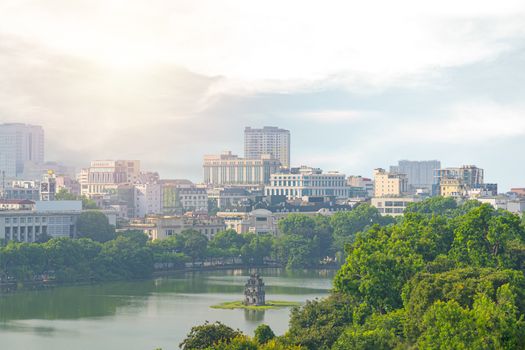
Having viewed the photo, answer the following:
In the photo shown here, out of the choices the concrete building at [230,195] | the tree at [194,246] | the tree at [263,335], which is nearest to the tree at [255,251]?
the tree at [194,246]

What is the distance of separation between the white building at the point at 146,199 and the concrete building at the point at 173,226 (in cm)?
4212

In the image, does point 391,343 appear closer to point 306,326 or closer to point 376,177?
point 306,326

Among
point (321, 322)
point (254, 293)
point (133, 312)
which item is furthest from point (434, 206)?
point (321, 322)

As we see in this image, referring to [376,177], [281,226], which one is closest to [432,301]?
[281,226]

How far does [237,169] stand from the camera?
180 meters

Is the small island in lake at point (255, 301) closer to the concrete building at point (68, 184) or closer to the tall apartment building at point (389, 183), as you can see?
the tall apartment building at point (389, 183)

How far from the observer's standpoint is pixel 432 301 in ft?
120

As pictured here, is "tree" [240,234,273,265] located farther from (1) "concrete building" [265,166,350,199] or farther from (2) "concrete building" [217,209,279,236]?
(1) "concrete building" [265,166,350,199]

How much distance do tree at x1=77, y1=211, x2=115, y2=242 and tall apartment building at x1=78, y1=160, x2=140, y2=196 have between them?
7022 cm

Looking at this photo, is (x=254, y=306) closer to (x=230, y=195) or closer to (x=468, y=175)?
(x=468, y=175)

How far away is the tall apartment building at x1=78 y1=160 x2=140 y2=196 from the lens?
16938 cm

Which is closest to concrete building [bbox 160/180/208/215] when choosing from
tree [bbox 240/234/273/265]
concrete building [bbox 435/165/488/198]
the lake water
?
concrete building [bbox 435/165/488/198]

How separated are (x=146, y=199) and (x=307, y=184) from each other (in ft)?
61.0

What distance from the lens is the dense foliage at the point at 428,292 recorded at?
31.7 m
